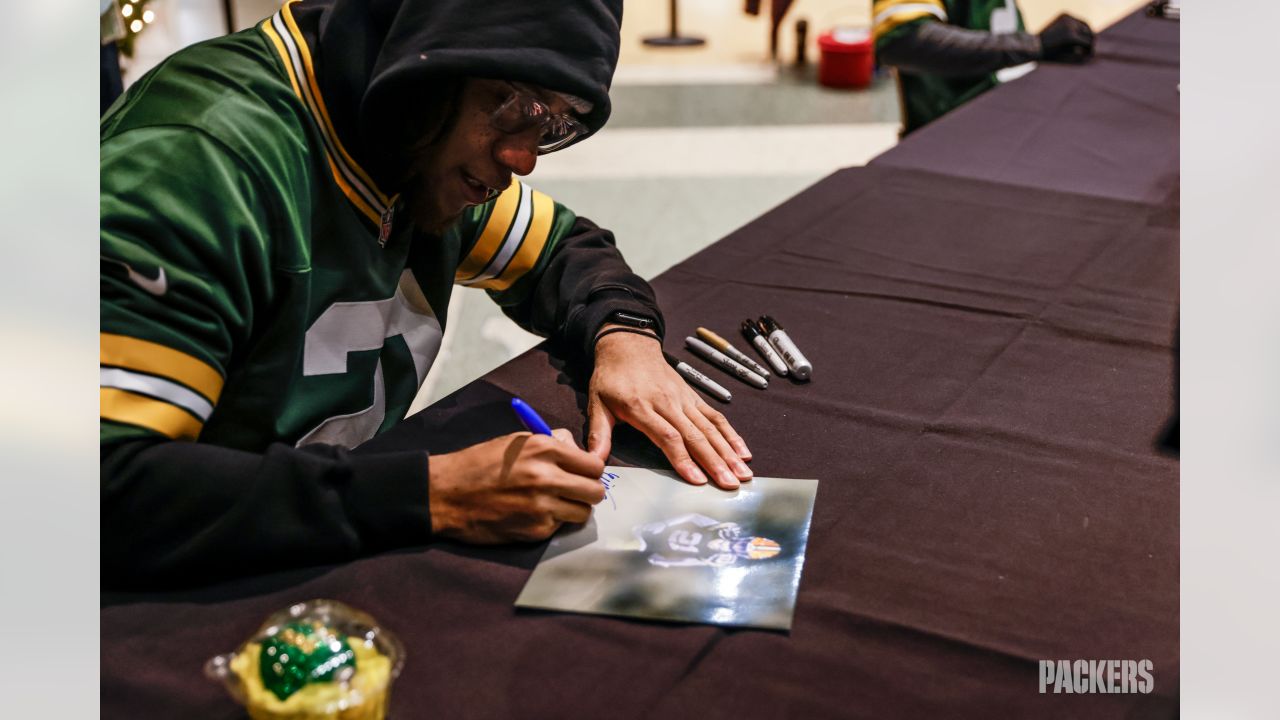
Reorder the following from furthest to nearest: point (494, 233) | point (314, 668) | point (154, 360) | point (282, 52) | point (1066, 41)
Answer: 1. point (1066, 41)
2. point (494, 233)
3. point (282, 52)
4. point (154, 360)
5. point (314, 668)

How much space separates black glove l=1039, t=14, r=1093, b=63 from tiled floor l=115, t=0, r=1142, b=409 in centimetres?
112

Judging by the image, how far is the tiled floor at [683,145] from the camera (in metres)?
3.39

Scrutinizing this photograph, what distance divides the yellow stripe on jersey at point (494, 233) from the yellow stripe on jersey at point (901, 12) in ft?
5.12

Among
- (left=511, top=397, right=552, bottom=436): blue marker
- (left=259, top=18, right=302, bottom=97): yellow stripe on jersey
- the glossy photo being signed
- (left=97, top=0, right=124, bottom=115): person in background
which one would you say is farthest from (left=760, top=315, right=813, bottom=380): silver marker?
(left=97, top=0, right=124, bottom=115): person in background

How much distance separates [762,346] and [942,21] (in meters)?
1.67

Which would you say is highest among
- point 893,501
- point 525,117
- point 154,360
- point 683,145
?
point 525,117

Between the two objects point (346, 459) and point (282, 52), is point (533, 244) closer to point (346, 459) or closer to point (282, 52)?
point (282, 52)

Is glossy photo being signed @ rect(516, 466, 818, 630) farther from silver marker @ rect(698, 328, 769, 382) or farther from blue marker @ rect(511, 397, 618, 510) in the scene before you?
silver marker @ rect(698, 328, 769, 382)

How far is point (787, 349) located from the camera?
1447 millimetres

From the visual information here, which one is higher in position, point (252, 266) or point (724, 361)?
point (252, 266)

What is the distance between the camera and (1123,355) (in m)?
1.47

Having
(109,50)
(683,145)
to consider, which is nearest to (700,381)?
(109,50)

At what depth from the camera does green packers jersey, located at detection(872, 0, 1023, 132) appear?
286 cm
